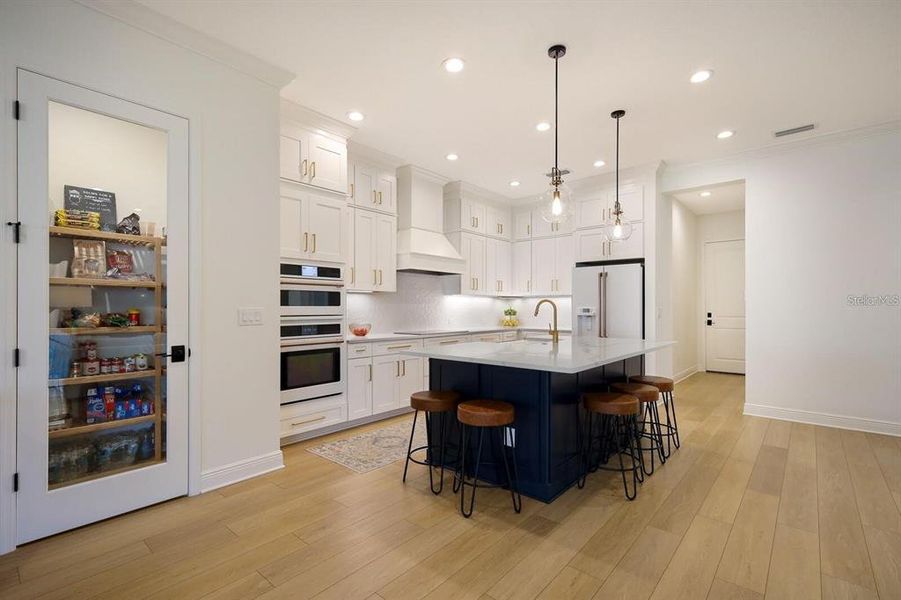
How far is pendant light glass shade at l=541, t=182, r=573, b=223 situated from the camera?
3033 mm

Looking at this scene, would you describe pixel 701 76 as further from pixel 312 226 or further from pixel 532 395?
pixel 312 226

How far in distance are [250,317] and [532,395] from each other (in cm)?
201

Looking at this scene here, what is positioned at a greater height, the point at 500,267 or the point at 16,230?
the point at 500,267

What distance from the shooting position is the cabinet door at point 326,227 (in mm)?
3834

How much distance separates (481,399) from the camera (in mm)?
2771

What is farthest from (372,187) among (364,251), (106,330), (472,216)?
(106,330)

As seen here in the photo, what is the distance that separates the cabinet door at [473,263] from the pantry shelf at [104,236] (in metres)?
3.86

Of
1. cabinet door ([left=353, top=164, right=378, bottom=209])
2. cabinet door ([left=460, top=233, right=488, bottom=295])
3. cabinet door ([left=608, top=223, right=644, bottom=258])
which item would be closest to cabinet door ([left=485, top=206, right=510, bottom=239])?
cabinet door ([left=460, top=233, right=488, bottom=295])

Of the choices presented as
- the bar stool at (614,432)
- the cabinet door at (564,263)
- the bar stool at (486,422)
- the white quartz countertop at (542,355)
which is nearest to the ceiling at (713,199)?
the cabinet door at (564,263)

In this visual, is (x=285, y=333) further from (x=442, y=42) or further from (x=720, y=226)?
(x=720, y=226)

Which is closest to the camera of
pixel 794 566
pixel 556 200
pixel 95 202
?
pixel 794 566

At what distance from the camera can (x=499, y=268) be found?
654 centimetres

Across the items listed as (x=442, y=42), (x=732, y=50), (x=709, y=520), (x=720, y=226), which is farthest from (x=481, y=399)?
(x=720, y=226)

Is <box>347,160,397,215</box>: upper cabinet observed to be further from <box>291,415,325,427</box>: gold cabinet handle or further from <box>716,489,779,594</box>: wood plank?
<box>716,489,779,594</box>: wood plank
